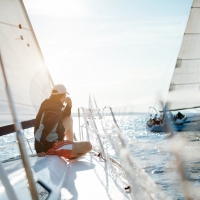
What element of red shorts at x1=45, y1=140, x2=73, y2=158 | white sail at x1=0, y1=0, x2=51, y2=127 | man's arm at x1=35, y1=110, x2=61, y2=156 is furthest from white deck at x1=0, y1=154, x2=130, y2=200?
white sail at x1=0, y1=0, x2=51, y2=127

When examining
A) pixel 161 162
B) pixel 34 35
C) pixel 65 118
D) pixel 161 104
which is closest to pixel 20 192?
pixel 161 104

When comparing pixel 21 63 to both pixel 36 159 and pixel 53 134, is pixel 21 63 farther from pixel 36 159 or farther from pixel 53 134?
pixel 36 159

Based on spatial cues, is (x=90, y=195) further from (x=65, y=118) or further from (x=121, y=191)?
(x=65, y=118)

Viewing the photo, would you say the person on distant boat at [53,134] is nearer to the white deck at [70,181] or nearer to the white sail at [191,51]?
the white deck at [70,181]

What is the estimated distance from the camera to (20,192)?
124 cm

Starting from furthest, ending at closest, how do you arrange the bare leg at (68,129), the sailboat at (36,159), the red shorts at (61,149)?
the bare leg at (68,129), the red shorts at (61,149), the sailboat at (36,159)

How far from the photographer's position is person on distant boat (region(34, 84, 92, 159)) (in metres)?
2.59

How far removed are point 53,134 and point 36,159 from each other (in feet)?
1.71

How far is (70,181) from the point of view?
1.98m

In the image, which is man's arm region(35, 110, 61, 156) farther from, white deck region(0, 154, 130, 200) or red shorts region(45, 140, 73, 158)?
white deck region(0, 154, 130, 200)

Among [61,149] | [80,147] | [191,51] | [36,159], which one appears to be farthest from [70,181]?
[191,51]

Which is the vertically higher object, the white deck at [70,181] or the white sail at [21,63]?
the white sail at [21,63]

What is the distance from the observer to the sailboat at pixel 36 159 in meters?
0.64

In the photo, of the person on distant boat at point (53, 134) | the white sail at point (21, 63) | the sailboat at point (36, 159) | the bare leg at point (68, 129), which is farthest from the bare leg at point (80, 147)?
the white sail at point (21, 63)
